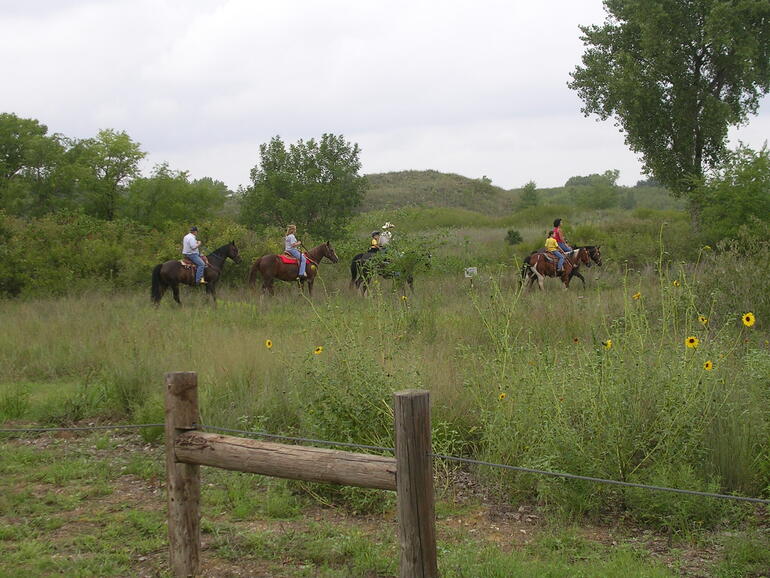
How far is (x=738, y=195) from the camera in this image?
81.3ft

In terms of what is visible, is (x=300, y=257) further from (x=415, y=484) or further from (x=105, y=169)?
(x=105, y=169)

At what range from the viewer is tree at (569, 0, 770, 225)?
31438 millimetres

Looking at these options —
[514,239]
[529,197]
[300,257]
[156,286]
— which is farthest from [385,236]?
[529,197]

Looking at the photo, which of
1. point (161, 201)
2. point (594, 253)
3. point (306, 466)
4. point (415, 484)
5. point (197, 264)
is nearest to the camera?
point (415, 484)

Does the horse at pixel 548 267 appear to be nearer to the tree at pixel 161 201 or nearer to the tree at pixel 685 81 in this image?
the tree at pixel 685 81

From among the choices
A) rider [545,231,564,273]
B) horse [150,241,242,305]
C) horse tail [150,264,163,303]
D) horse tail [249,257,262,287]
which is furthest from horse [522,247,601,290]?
horse tail [150,264,163,303]

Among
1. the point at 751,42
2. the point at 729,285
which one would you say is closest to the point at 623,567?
the point at 729,285

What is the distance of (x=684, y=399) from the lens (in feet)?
18.4

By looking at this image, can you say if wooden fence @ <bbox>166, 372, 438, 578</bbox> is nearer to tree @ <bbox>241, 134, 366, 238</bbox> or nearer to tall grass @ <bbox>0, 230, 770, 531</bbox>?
tall grass @ <bbox>0, 230, 770, 531</bbox>

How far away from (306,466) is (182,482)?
3.02 ft

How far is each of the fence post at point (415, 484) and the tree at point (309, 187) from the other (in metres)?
28.1

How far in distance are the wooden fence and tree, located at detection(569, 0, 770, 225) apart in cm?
2922

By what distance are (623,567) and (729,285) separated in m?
7.68

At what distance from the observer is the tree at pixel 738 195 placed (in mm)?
24625
